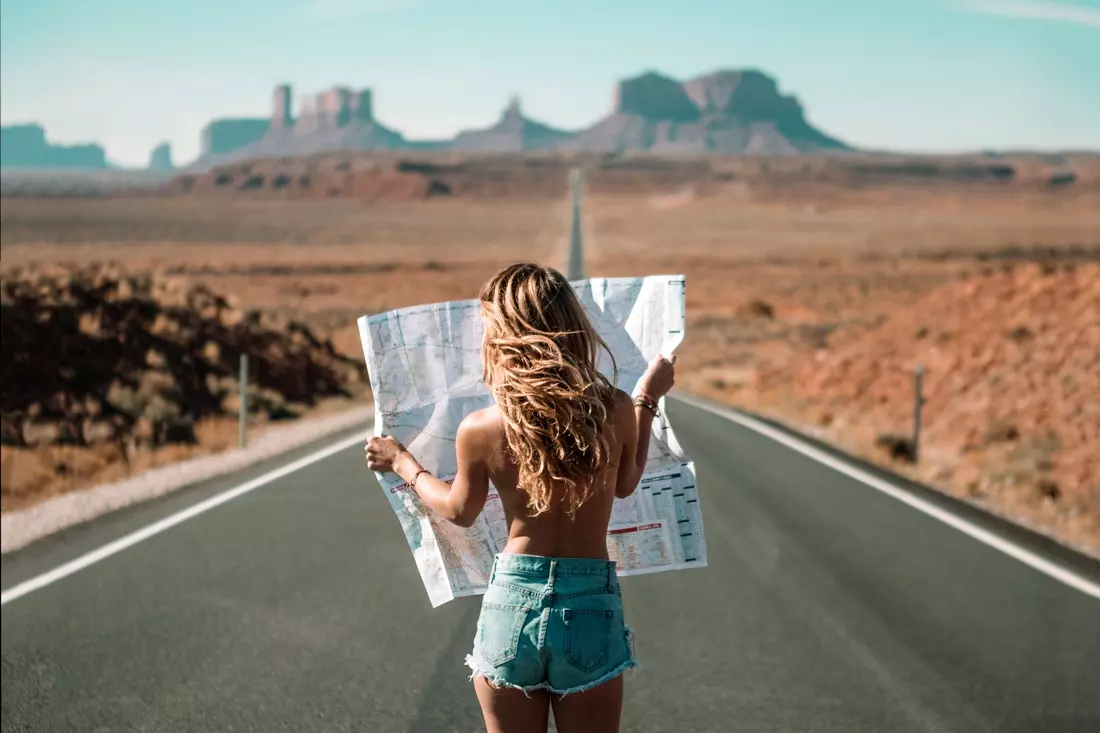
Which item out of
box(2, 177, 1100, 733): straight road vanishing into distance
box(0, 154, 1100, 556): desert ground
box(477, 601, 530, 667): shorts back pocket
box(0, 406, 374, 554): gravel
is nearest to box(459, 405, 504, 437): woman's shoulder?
box(477, 601, 530, 667): shorts back pocket

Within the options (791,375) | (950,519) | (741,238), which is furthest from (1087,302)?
(741,238)

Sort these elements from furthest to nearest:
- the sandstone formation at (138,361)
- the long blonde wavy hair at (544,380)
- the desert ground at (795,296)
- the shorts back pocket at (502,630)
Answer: the sandstone formation at (138,361) → the desert ground at (795,296) → the shorts back pocket at (502,630) → the long blonde wavy hair at (544,380)

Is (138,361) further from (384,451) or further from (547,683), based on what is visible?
(547,683)

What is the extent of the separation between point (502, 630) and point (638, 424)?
1.94 feet

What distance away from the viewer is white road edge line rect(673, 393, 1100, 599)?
858 centimetres

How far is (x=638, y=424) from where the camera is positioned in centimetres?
323

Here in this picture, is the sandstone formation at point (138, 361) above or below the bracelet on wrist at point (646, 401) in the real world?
below

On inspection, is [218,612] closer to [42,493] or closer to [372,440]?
[372,440]

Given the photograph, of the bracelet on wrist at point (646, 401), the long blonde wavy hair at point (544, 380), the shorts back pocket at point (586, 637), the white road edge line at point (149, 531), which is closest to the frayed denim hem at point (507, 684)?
the shorts back pocket at point (586, 637)

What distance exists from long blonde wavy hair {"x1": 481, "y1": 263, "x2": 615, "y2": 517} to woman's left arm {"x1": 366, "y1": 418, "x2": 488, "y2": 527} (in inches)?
4.1

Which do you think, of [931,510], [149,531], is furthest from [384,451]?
[931,510]

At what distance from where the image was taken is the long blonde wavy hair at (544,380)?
9.59ft

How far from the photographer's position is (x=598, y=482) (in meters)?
3.04

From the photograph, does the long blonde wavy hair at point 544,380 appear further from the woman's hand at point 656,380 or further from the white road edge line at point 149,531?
the white road edge line at point 149,531
